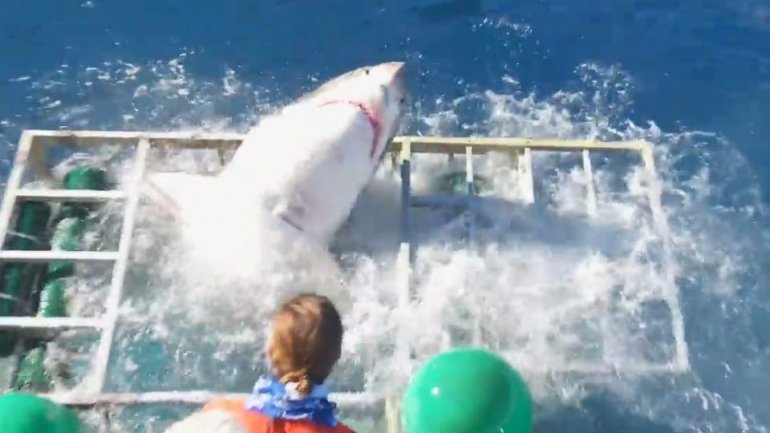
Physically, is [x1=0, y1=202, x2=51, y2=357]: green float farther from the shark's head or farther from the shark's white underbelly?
the shark's head

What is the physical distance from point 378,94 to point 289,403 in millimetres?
3738

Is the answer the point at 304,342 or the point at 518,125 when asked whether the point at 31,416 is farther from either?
the point at 518,125

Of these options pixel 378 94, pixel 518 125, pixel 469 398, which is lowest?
pixel 469 398

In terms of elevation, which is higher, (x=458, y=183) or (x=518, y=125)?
(x=518, y=125)

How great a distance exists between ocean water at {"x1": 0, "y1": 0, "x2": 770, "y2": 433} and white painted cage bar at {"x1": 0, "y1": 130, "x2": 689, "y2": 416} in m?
0.18

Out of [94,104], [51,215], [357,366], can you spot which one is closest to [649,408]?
[357,366]

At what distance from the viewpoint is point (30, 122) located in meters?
8.70

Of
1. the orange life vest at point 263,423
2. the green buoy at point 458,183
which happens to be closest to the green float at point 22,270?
the green buoy at point 458,183

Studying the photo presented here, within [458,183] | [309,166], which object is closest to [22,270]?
[309,166]

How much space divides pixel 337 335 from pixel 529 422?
1.38m

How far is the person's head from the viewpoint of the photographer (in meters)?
3.68

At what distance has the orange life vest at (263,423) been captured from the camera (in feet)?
11.9

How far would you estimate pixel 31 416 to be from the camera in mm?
4328

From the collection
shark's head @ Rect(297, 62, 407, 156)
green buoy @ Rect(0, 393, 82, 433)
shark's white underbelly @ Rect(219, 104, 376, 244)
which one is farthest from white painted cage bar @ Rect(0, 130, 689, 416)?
green buoy @ Rect(0, 393, 82, 433)
